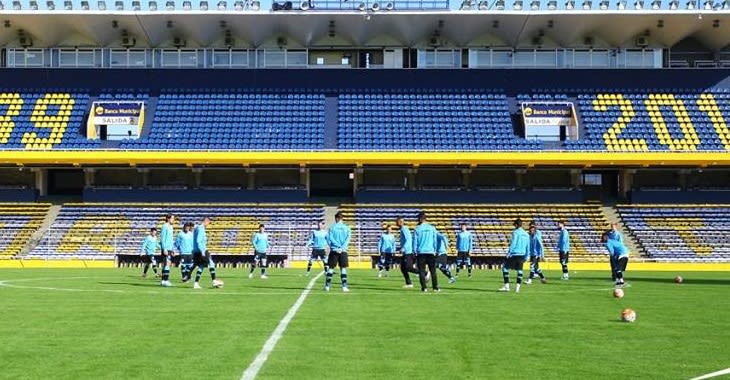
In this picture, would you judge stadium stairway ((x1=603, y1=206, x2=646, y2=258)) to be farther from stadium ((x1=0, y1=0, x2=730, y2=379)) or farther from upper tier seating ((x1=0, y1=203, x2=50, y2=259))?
upper tier seating ((x1=0, y1=203, x2=50, y2=259))

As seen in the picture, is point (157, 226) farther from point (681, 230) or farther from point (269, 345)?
point (269, 345)

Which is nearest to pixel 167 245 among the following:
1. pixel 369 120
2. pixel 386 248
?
pixel 386 248

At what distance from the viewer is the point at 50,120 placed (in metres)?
55.1

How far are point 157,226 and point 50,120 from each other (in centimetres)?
995

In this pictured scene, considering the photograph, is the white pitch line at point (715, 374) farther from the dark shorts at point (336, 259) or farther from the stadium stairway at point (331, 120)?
the stadium stairway at point (331, 120)

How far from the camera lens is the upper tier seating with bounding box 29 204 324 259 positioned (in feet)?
157

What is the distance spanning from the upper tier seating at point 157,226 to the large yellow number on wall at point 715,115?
2099 centimetres

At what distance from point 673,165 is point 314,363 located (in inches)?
1712

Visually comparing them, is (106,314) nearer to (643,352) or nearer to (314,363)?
(314,363)

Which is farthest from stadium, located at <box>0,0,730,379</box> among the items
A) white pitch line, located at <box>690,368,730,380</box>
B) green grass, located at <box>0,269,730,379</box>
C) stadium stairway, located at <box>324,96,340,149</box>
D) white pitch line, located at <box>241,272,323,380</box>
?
white pitch line, located at <box>690,368,730,380</box>

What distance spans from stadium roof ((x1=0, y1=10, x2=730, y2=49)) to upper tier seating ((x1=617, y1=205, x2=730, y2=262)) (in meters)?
10.6

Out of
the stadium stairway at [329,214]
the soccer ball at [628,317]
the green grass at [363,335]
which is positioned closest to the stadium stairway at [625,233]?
the stadium stairway at [329,214]

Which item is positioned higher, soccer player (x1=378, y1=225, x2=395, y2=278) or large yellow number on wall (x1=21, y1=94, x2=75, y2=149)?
large yellow number on wall (x1=21, y1=94, x2=75, y2=149)

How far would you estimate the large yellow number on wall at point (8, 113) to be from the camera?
53.9m
